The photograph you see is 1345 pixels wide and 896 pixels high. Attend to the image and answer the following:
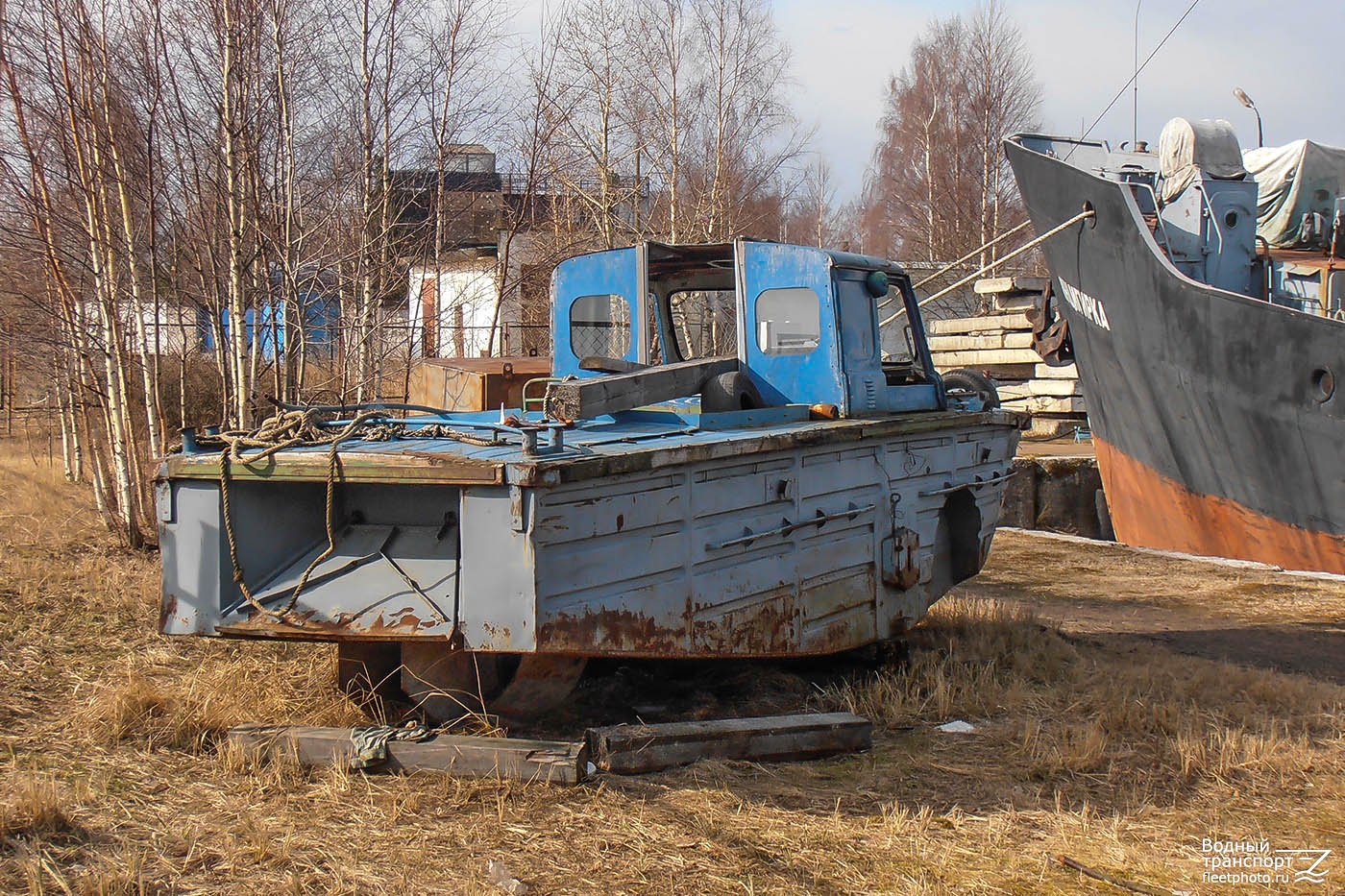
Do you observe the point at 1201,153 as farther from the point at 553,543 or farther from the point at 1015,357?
the point at 553,543

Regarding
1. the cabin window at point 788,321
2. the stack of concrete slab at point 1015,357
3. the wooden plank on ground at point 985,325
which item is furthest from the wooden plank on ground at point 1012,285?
the cabin window at point 788,321

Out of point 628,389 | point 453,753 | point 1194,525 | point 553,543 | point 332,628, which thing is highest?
point 628,389

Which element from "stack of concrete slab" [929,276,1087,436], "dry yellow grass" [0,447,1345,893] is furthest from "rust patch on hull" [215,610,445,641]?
"stack of concrete slab" [929,276,1087,436]

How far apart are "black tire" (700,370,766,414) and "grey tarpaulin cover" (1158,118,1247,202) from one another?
8893 mm

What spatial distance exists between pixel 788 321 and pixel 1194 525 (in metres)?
7.91

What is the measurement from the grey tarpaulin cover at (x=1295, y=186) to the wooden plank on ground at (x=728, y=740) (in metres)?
11.3

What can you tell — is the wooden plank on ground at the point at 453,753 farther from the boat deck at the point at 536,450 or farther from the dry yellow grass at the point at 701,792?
the boat deck at the point at 536,450

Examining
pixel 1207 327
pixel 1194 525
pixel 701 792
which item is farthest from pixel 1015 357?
pixel 701 792

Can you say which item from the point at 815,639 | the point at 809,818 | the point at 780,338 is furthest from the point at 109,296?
the point at 809,818

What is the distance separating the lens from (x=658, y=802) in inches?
169

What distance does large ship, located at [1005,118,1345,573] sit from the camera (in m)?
10.5

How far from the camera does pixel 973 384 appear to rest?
307 inches

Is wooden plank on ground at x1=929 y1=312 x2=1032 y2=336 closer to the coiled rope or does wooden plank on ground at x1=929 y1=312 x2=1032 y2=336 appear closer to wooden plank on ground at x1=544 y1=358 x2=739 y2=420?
wooden plank on ground at x1=544 y1=358 x2=739 y2=420

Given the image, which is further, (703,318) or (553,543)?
(703,318)
